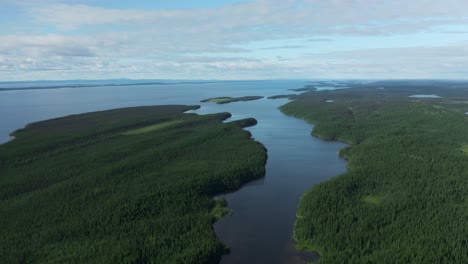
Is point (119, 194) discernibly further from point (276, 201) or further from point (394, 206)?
point (394, 206)

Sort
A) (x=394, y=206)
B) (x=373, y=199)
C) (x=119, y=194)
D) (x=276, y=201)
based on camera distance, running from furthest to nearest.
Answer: (x=276, y=201) → (x=119, y=194) → (x=373, y=199) → (x=394, y=206)

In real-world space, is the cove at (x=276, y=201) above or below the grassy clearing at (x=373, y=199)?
below

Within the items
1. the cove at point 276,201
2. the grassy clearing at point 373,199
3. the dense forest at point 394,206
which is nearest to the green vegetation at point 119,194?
the cove at point 276,201

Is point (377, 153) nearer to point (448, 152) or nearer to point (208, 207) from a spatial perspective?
point (448, 152)

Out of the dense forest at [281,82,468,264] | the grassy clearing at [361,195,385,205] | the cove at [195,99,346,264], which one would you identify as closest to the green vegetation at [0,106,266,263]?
the cove at [195,99,346,264]

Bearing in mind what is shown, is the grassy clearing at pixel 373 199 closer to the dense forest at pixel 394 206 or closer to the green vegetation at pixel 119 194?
the dense forest at pixel 394 206

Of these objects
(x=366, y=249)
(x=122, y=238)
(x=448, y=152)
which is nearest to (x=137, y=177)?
(x=122, y=238)

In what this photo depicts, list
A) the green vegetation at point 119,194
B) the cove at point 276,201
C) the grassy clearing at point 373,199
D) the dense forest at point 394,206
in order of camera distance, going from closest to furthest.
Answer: the dense forest at point 394,206
the green vegetation at point 119,194
the cove at point 276,201
the grassy clearing at point 373,199

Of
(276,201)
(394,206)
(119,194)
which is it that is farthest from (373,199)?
(119,194)
